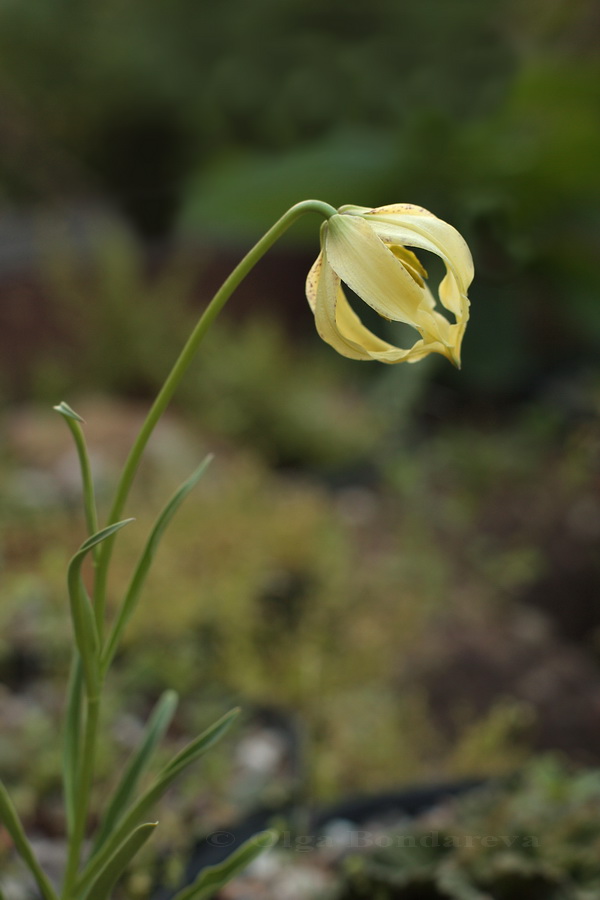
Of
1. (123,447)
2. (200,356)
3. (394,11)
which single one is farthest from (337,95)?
(123,447)

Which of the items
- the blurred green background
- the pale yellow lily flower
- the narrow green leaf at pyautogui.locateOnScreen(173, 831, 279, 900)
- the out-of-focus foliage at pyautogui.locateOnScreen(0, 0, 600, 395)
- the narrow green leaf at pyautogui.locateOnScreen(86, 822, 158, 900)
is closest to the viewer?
the pale yellow lily flower

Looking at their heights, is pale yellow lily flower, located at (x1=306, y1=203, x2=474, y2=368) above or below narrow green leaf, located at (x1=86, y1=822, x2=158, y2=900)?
above

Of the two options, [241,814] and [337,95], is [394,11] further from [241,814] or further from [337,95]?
[241,814]

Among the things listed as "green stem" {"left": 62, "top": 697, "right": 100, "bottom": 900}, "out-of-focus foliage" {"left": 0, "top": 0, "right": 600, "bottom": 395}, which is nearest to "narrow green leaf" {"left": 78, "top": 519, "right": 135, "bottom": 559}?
"green stem" {"left": 62, "top": 697, "right": 100, "bottom": 900}

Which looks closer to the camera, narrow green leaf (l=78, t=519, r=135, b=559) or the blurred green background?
narrow green leaf (l=78, t=519, r=135, b=559)

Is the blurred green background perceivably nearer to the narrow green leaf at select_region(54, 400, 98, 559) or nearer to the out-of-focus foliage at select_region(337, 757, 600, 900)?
the out-of-focus foliage at select_region(337, 757, 600, 900)

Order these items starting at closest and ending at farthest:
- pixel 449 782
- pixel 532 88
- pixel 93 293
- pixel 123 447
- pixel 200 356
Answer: pixel 449 782 → pixel 123 447 → pixel 532 88 → pixel 200 356 → pixel 93 293
